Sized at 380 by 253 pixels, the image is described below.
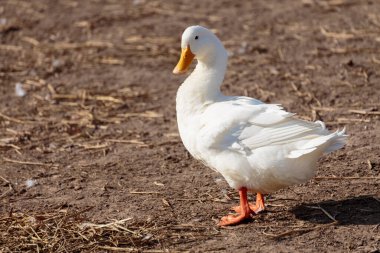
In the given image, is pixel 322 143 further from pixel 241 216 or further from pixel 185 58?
pixel 185 58

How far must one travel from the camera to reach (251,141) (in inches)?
211

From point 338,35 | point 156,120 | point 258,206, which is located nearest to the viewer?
point 258,206

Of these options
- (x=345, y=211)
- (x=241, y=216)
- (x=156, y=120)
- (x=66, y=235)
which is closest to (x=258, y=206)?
(x=241, y=216)

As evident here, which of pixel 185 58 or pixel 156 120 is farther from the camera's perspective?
pixel 156 120

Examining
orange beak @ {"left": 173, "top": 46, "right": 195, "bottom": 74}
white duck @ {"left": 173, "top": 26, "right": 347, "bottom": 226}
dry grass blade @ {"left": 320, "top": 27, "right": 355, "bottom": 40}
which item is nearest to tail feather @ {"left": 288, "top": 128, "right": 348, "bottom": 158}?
white duck @ {"left": 173, "top": 26, "right": 347, "bottom": 226}

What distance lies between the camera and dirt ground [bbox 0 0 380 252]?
544cm

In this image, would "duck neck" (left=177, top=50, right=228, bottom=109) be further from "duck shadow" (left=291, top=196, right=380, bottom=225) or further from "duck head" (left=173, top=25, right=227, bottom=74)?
"duck shadow" (left=291, top=196, right=380, bottom=225)

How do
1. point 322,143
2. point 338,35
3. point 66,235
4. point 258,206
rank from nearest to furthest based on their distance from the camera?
point 322,143 < point 66,235 < point 258,206 < point 338,35

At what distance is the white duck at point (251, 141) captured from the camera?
5.29m

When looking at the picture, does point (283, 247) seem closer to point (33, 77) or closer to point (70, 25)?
point (33, 77)

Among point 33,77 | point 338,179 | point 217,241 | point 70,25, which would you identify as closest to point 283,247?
point 217,241

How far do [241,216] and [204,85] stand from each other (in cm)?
99

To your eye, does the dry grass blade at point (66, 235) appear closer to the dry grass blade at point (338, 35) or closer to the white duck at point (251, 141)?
the white duck at point (251, 141)

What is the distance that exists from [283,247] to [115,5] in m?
7.92
